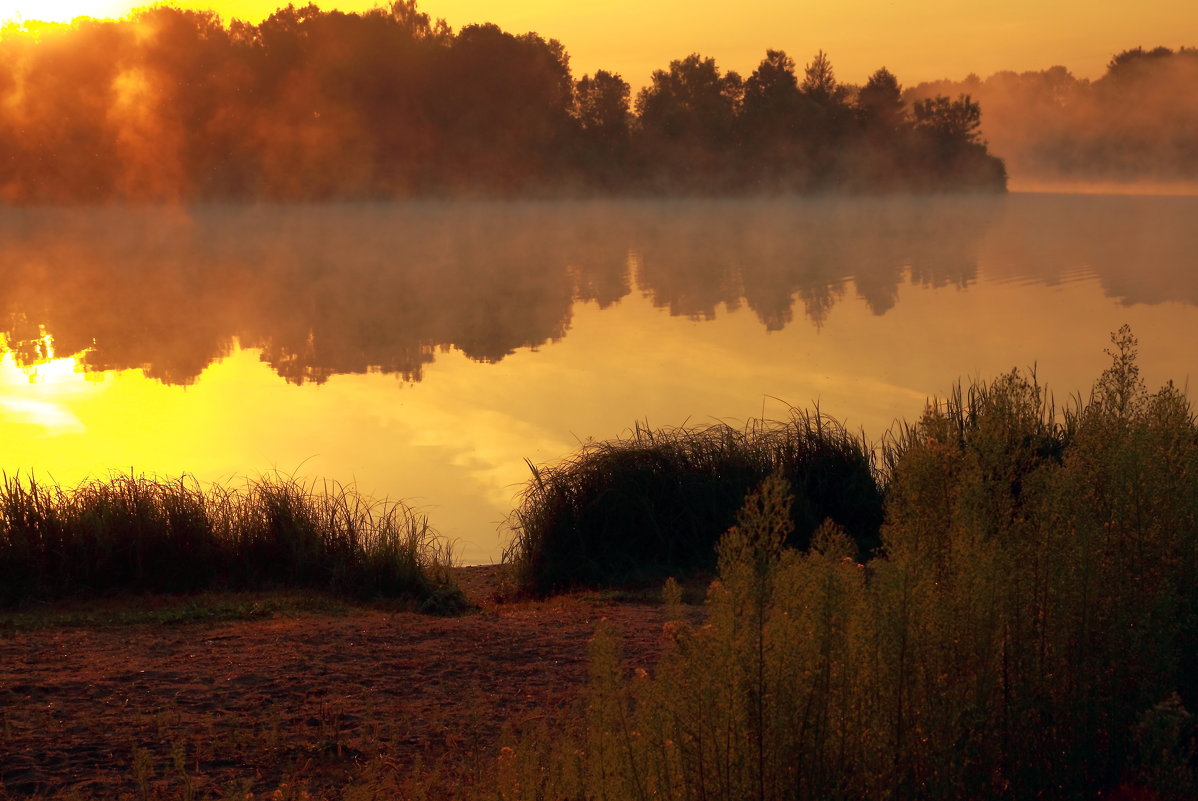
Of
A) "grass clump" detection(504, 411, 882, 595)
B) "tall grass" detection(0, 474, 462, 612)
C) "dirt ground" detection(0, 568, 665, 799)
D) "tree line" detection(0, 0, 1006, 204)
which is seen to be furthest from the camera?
"tree line" detection(0, 0, 1006, 204)

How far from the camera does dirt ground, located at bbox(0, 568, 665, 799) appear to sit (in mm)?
5129

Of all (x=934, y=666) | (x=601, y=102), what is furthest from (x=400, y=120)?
(x=934, y=666)

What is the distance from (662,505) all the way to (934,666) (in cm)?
636

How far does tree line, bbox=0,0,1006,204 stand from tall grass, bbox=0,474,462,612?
72297 mm

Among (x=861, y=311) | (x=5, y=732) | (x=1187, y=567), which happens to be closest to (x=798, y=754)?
(x=1187, y=567)

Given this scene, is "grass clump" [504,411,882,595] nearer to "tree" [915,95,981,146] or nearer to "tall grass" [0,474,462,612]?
"tall grass" [0,474,462,612]

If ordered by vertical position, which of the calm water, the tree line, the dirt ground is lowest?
the dirt ground

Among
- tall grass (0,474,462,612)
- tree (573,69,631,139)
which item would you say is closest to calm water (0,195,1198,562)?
tall grass (0,474,462,612)

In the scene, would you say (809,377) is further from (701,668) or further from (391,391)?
(701,668)

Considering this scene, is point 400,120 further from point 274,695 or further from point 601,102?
point 274,695

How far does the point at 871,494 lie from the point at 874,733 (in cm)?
696

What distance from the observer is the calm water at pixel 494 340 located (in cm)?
1581

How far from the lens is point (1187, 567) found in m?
4.62

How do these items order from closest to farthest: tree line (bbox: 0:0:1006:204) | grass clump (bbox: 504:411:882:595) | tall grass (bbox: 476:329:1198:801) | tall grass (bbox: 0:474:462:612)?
1. tall grass (bbox: 476:329:1198:801)
2. tall grass (bbox: 0:474:462:612)
3. grass clump (bbox: 504:411:882:595)
4. tree line (bbox: 0:0:1006:204)
